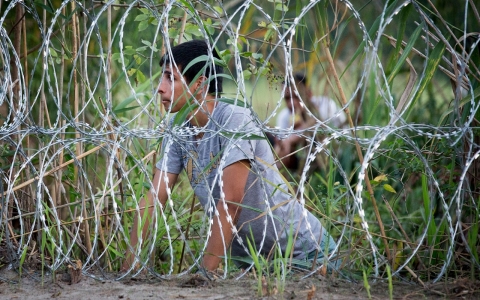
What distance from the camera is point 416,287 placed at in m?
2.09

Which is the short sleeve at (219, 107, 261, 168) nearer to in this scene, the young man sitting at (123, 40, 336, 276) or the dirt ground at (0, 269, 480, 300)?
the young man sitting at (123, 40, 336, 276)

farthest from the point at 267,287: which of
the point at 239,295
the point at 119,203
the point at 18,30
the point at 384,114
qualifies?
the point at 384,114

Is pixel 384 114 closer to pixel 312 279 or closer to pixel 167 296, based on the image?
pixel 312 279

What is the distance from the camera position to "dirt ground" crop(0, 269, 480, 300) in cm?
201

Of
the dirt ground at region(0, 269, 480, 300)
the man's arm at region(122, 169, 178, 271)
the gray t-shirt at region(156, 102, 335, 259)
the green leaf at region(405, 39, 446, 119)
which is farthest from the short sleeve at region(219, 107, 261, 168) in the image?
the green leaf at region(405, 39, 446, 119)

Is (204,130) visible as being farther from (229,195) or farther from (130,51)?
(130,51)

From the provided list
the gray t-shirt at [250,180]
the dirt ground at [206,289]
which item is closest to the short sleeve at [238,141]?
the gray t-shirt at [250,180]

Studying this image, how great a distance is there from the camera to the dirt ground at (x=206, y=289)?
2006mm

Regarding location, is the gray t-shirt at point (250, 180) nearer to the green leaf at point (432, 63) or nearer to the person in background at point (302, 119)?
the green leaf at point (432, 63)

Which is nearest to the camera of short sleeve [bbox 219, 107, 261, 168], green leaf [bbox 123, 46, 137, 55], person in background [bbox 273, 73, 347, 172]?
short sleeve [bbox 219, 107, 261, 168]

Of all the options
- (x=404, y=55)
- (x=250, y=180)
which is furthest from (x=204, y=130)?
(x=404, y=55)

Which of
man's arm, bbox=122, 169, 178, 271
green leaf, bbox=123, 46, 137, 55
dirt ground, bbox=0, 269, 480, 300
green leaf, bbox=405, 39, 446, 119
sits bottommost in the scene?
dirt ground, bbox=0, 269, 480, 300

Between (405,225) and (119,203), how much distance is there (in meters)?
2.11

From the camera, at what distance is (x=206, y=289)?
213 cm
